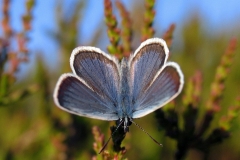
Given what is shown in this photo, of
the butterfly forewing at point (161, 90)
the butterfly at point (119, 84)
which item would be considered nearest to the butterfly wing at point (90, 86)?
the butterfly at point (119, 84)

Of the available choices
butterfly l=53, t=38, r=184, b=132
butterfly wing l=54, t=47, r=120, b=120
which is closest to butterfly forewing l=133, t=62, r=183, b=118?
butterfly l=53, t=38, r=184, b=132

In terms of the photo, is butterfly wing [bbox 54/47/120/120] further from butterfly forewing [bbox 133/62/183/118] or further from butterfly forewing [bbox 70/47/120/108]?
butterfly forewing [bbox 133/62/183/118]

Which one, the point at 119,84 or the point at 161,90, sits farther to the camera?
the point at 119,84

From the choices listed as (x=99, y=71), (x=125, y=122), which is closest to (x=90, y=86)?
(x=99, y=71)

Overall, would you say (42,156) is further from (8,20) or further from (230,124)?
(230,124)

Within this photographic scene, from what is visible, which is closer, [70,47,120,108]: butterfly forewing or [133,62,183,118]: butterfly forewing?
[133,62,183,118]: butterfly forewing

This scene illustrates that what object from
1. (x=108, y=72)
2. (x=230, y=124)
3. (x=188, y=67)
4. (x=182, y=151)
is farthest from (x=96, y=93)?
(x=188, y=67)

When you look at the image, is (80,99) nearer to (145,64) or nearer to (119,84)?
(119,84)
